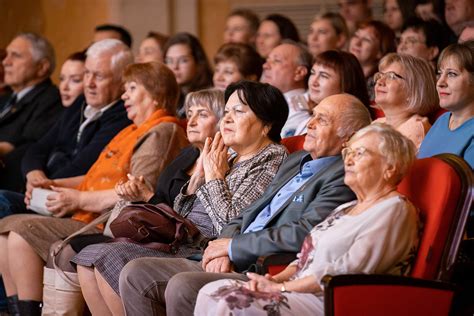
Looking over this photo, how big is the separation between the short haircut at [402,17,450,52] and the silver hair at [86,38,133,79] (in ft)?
5.26

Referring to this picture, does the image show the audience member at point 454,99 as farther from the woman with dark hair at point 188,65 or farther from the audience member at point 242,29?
the audience member at point 242,29

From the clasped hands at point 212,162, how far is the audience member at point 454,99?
2.72 ft

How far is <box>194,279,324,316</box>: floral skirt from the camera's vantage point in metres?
3.71

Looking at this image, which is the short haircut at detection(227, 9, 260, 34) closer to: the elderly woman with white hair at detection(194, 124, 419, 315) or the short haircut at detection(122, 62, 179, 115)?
the short haircut at detection(122, 62, 179, 115)

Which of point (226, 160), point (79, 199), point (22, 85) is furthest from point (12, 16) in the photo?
point (226, 160)

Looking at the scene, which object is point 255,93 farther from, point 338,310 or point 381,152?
point 338,310

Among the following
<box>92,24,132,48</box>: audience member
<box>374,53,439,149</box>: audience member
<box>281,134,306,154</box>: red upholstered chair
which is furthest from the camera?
<box>92,24,132,48</box>: audience member

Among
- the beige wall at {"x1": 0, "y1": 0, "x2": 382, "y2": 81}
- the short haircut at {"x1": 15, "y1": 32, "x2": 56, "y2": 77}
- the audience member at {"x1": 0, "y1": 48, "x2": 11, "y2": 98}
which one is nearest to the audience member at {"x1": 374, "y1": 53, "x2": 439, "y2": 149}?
the short haircut at {"x1": 15, "y1": 32, "x2": 56, "y2": 77}

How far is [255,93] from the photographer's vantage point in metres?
4.72

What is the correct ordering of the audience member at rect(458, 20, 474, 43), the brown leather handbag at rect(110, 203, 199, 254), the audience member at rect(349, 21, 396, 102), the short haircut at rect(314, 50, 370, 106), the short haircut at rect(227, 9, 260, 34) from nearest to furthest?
the brown leather handbag at rect(110, 203, 199, 254), the short haircut at rect(314, 50, 370, 106), the audience member at rect(458, 20, 474, 43), the audience member at rect(349, 21, 396, 102), the short haircut at rect(227, 9, 260, 34)

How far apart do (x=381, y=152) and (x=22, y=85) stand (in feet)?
13.1

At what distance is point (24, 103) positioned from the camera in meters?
7.10

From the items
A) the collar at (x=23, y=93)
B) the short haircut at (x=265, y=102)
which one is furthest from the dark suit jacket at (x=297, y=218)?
the collar at (x=23, y=93)

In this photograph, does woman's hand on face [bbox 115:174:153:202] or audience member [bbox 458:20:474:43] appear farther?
audience member [bbox 458:20:474:43]
